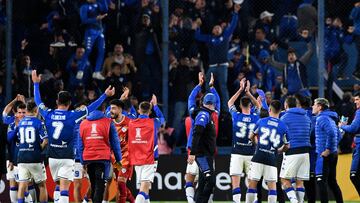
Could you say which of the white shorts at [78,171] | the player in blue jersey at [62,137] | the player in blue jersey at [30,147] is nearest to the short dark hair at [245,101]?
the player in blue jersey at [62,137]

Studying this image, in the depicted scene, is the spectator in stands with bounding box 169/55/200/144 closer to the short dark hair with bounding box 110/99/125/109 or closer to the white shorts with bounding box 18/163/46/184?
the short dark hair with bounding box 110/99/125/109

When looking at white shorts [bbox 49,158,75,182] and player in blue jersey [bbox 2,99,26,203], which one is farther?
player in blue jersey [bbox 2,99,26,203]

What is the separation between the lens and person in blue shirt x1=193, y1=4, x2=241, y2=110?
2553 centimetres

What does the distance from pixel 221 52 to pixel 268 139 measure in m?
7.22

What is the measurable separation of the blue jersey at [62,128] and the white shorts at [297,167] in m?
3.68

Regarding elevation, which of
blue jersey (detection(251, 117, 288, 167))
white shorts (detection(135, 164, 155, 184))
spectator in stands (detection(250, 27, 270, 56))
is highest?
spectator in stands (detection(250, 27, 270, 56))

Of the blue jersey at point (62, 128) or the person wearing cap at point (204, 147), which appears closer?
the person wearing cap at point (204, 147)

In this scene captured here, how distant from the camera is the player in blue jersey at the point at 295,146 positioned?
19.7 meters

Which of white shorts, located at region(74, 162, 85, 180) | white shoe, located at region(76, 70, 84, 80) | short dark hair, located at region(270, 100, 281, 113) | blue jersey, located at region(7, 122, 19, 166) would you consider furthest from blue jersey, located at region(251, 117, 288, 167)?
white shoe, located at region(76, 70, 84, 80)

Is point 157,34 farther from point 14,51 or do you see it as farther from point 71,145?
point 71,145

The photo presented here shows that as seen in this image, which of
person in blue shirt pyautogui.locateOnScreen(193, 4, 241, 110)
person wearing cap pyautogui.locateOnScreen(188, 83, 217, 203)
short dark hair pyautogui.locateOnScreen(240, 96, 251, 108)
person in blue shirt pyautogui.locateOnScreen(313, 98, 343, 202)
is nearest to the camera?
person wearing cap pyautogui.locateOnScreen(188, 83, 217, 203)

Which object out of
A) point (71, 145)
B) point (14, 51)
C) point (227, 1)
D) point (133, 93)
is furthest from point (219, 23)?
point (71, 145)

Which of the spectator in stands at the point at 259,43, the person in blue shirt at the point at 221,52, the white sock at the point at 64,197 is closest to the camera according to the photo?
the white sock at the point at 64,197

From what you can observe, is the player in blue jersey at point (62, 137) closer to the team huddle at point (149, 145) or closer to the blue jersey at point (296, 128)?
the team huddle at point (149, 145)
